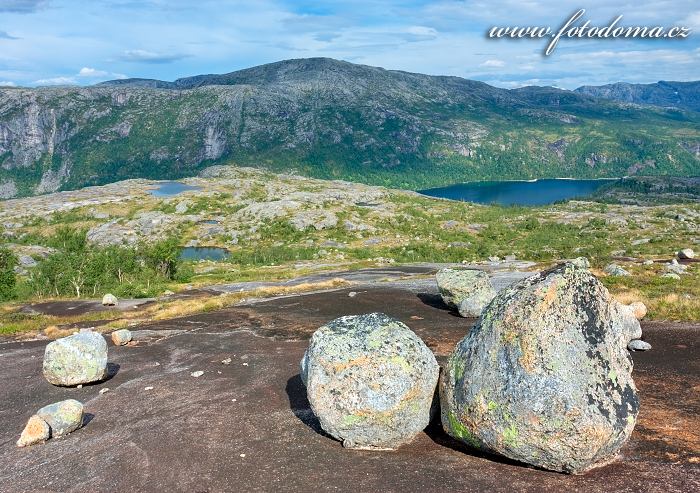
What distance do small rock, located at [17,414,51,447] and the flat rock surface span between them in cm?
42

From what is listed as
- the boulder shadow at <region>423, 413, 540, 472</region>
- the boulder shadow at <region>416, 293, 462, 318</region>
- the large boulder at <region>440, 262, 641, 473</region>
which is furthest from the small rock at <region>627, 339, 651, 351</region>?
the boulder shadow at <region>423, 413, 540, 472</region>

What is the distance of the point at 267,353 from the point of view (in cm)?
3541

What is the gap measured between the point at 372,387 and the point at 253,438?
6419 mm

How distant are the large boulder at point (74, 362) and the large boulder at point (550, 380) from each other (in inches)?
897

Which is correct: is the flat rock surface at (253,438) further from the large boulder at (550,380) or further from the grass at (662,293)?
the grass at (662,293)

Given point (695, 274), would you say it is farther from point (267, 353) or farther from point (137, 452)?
point (137, 452)

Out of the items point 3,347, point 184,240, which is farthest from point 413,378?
point 184,240

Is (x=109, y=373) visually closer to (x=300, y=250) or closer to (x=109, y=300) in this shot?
(x=109, y=300)

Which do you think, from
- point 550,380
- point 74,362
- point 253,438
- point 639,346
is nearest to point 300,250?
point 74,362

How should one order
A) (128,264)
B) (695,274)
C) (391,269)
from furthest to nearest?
(128,264) → (391,269) → (695,274)

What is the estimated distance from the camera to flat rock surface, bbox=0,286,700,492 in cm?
1806

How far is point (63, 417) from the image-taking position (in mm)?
24141

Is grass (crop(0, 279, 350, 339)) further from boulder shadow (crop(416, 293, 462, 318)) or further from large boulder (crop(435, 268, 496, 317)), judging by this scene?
large boulder (crop(435, 268, 496, 317))

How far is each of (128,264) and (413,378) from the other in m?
84.0
